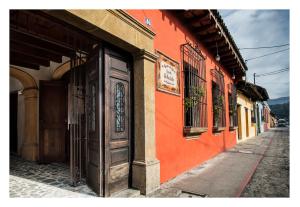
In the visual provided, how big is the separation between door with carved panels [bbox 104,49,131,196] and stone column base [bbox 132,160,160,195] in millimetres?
132

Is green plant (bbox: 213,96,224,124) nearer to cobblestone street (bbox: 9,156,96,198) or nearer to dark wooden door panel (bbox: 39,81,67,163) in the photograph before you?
dark wooden door panel (bbox: 39,81,67,163)

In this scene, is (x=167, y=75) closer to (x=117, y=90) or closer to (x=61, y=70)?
(x=117, y=90)

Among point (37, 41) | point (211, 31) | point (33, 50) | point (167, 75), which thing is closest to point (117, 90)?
point (167, 75)

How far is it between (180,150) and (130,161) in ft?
5.03

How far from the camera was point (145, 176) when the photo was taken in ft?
11.7

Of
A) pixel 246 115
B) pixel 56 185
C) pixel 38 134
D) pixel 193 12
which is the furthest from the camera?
pixel 246 115

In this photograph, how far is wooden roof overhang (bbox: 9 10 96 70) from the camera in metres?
3.35

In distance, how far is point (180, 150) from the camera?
195 inches

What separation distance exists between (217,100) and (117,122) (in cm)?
522

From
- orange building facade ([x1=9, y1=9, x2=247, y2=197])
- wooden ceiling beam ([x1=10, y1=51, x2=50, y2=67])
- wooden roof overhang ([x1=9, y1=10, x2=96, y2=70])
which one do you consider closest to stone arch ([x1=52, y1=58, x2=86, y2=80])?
orange building facade ([x1=9, y1=9, x2=247, y2=197])
